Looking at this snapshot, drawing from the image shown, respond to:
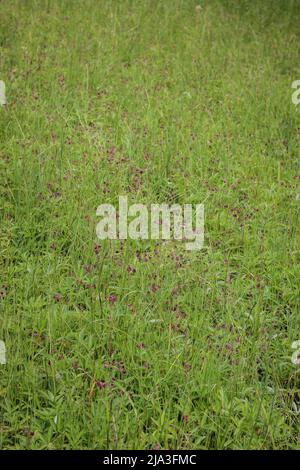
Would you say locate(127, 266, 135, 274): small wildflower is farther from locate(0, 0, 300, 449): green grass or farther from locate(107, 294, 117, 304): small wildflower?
locate(107, 294, 117, 304): small wildflower

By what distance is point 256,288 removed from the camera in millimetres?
3852

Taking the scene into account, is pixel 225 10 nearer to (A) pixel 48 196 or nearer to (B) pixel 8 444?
(A) pixel 48 196

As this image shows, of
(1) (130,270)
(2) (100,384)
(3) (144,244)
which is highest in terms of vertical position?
(3) (144,244)

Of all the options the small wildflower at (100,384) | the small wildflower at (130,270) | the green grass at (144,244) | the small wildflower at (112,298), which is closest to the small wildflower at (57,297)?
the green grass at (144,244)

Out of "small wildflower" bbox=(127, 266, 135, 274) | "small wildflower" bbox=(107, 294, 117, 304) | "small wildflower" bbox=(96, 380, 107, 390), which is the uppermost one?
"small wildflower" bbox=(127, 266, 135, 274)

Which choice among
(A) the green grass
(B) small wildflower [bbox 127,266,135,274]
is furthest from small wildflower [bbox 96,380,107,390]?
(B) small wildflower [bbox 127,266,135,274]

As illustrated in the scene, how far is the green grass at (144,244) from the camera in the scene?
288 cm

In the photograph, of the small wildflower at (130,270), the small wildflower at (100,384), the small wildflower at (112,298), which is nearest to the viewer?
the small wildflower at (100,384)

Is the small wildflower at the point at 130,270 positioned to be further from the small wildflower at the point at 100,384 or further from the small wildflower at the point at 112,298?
the small wildflower at the point at 100,384

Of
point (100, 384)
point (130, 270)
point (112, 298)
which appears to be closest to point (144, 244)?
point (130, 270)

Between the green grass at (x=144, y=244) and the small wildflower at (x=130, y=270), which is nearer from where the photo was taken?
the green grass at (x=144, y=244)

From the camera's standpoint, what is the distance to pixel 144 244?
4.11 meters

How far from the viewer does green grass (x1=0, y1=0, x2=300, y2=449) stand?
2.88 m

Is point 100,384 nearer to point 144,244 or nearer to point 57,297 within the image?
point 57,297
